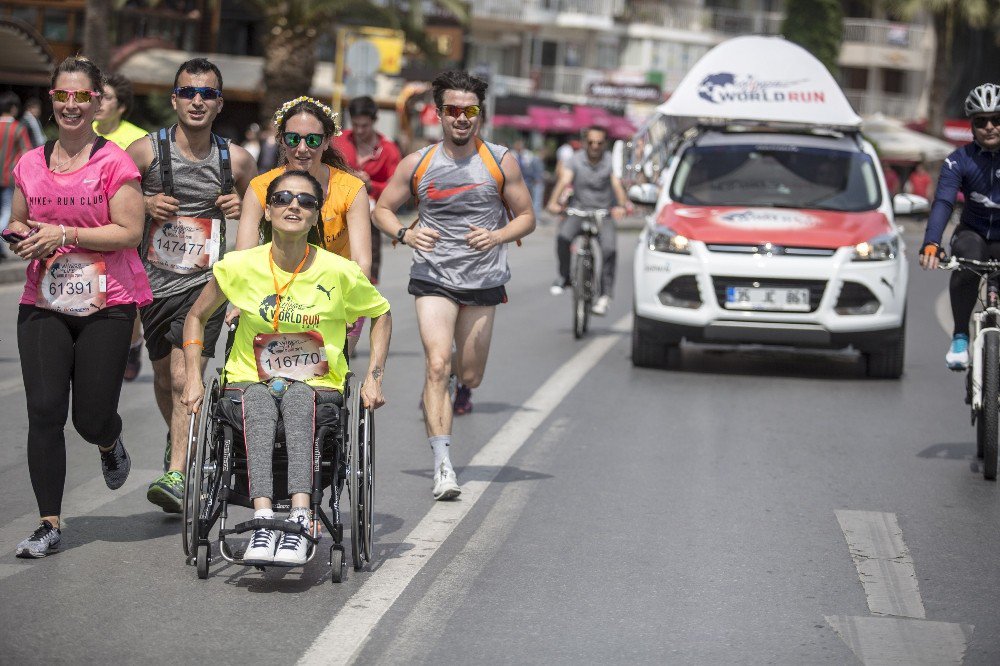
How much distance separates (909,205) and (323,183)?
263 inches

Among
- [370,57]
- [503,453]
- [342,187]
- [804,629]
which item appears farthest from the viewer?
[370,57]

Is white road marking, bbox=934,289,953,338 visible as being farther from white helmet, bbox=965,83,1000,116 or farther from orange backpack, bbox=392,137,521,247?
orange backpack, bbox=392,137,521,247

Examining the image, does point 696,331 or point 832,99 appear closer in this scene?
point 696,331

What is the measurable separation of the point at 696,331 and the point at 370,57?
17453 millimetres

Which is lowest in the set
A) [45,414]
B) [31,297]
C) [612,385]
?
[612,385]

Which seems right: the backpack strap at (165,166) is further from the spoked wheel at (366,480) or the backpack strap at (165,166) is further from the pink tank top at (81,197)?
the spoked wheel at (366,480)

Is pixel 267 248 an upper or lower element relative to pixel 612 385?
upper

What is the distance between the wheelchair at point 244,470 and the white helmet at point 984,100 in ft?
15.1

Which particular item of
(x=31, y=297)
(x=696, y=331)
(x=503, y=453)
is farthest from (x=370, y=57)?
(x=31, y=297)

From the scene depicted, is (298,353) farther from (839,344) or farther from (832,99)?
(832,99)

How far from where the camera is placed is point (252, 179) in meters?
7.52

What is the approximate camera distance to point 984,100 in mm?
9383

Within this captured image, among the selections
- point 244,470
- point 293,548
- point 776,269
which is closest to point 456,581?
point 293,548

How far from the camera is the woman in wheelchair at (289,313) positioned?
628 cm
